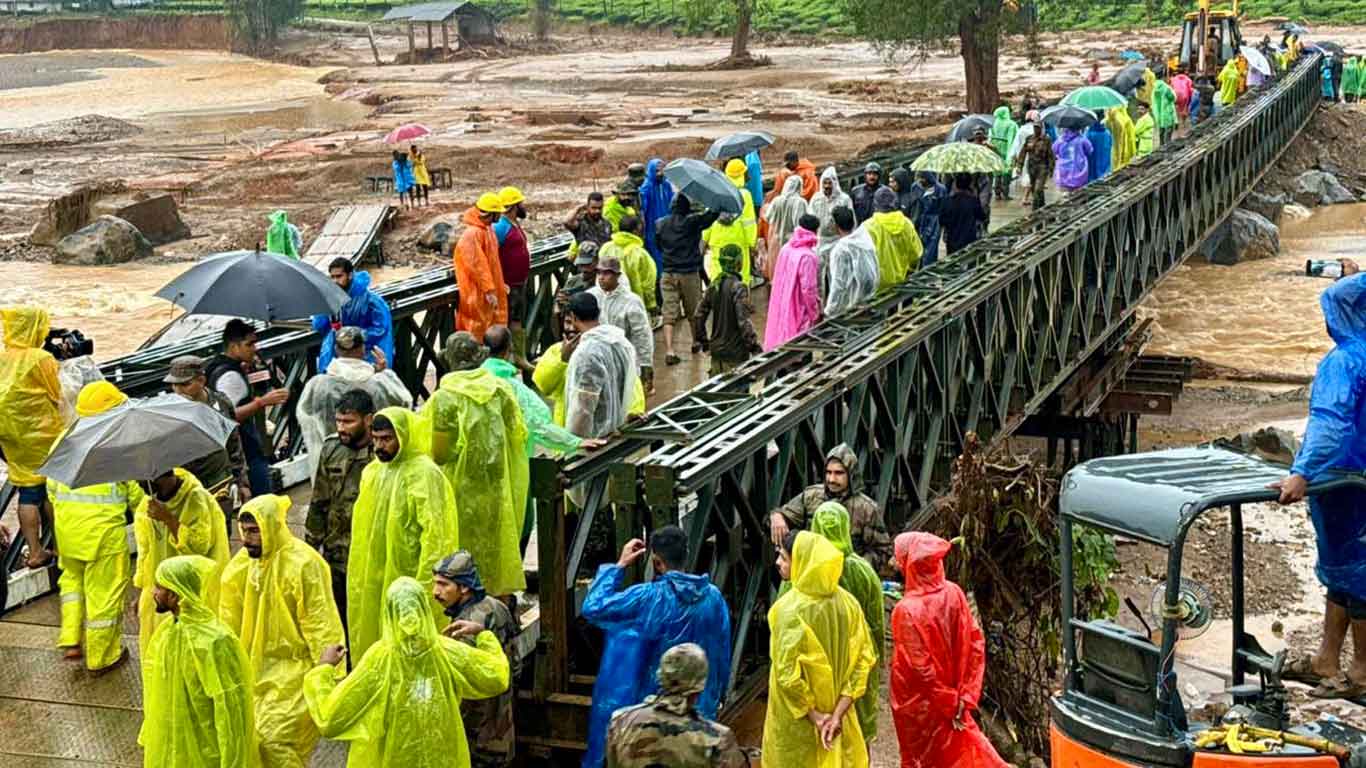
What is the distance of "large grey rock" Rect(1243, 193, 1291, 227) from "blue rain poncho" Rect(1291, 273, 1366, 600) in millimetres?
28828

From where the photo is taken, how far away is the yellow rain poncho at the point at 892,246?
1245 cm

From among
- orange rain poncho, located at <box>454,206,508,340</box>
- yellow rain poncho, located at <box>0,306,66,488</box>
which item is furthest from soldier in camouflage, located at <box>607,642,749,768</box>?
orange rain poncho, located at <box>454,206,508,340</box>

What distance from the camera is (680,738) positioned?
5230 mm

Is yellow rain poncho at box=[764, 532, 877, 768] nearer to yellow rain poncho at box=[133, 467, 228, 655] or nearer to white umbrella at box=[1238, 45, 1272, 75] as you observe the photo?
yellow rain poncho at box=[133, 467, 228, 655]

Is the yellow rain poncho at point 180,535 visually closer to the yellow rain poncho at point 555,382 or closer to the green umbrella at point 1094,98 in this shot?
the yellow rain poncho at point 555,382

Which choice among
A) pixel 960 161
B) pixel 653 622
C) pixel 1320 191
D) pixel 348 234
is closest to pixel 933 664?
pixel 653 622

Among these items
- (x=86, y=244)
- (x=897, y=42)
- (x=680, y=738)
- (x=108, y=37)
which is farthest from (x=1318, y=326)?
(x=108, y=37)

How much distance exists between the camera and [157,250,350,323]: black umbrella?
30.3ft

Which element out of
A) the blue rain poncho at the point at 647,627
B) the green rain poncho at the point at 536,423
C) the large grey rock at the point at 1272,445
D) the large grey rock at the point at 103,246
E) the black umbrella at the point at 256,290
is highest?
the black umbrella at the point at 256,290

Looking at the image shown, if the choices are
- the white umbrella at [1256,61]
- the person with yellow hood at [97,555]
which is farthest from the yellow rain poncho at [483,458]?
the white umbrella at [1256,61]

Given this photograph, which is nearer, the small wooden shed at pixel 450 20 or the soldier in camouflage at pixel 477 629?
the soldier in camouflage at pixel 477 629

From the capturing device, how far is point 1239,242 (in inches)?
1196

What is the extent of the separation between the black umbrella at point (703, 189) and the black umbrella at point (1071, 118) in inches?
266

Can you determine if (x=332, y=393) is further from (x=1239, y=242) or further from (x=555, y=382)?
(x=1239, y=242)
